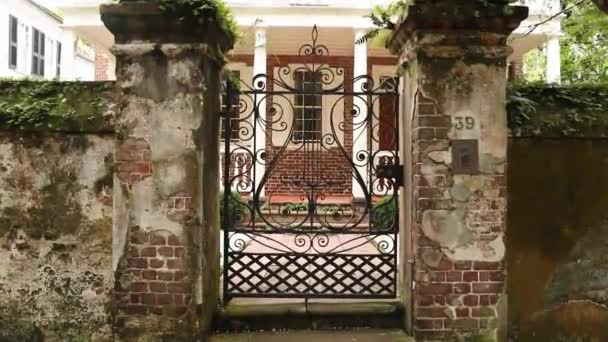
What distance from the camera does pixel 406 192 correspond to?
4.44 m

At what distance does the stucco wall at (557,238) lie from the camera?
4223 millimetres

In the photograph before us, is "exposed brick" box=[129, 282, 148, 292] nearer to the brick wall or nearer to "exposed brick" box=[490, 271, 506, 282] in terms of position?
the brick wall

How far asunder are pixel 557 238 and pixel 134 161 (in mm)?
3209

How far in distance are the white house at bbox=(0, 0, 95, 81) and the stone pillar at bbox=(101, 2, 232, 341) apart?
12.9m

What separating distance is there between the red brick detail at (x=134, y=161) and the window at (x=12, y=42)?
1600 cm

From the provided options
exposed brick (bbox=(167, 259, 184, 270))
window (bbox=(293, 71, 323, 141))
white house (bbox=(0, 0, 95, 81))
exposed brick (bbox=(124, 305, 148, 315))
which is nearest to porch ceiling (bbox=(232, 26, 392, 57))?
window (bbox=(293, 71, 323, 141))

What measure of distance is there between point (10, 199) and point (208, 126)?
1.58 meters

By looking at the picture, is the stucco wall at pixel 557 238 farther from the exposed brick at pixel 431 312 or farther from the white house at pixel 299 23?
the white house at pixel 299 23

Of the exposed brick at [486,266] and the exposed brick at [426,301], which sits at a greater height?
the exposed brick at [486,266]

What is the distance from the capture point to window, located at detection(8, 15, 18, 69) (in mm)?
17625

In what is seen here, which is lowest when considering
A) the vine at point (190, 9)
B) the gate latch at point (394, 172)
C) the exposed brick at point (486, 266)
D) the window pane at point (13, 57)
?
the exposed brick at point (486, 266)

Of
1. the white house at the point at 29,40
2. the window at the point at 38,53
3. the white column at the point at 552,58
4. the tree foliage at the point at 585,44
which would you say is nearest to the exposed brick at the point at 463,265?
the tree foliage at the point at 585,44

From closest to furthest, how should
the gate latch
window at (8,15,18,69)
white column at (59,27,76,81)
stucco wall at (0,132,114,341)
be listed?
stucco wall at (0,132,114,341) < the gate latch < white column at (59,27,76,81) < window at (8,15,18,69)

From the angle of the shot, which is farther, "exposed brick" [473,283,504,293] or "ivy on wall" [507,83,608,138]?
"ivy on wall" [507,83,608,138]
